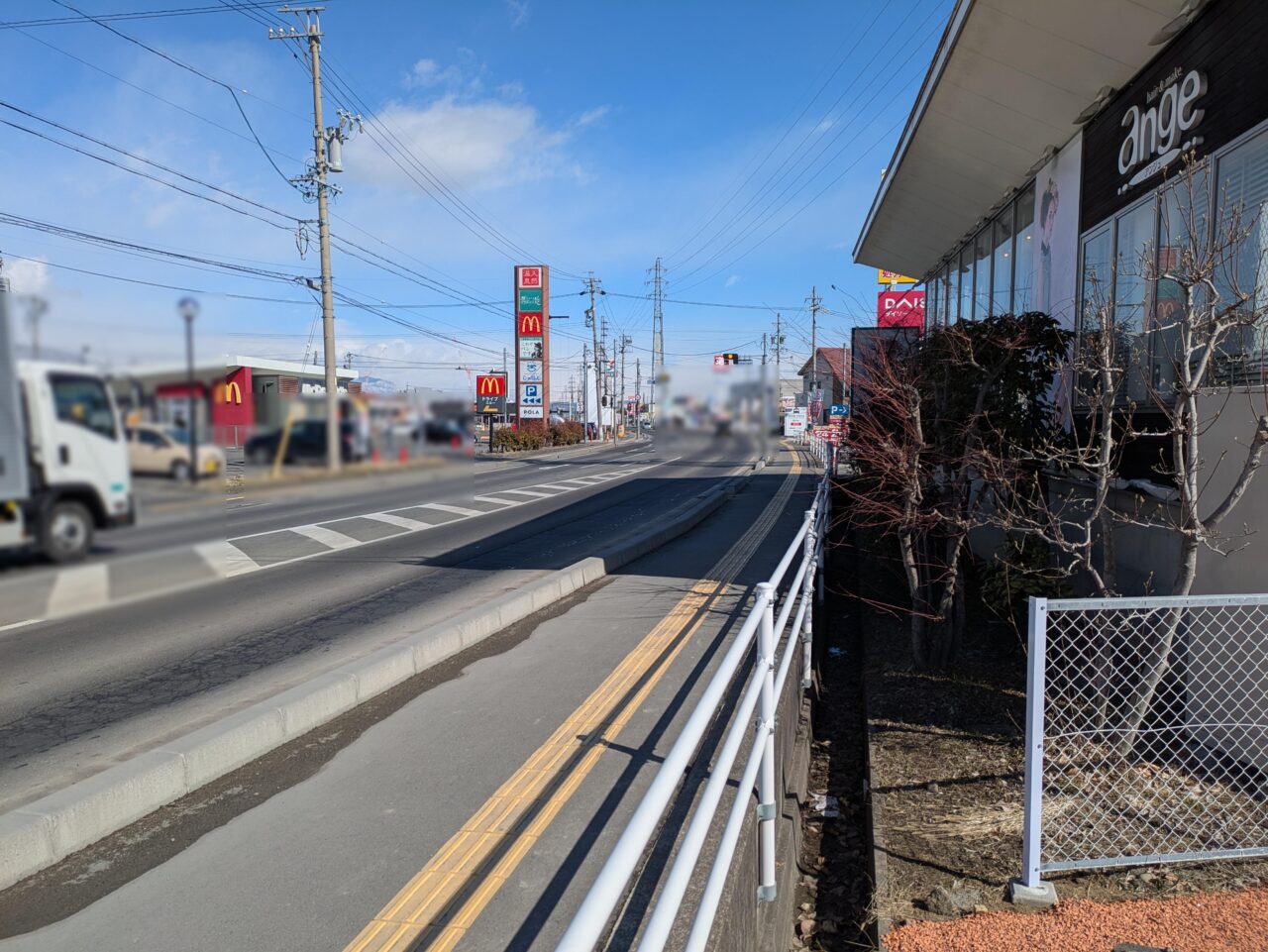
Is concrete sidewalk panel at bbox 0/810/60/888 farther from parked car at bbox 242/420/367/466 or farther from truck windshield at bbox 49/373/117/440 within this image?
truck windshield at bbox 49/373/117/440

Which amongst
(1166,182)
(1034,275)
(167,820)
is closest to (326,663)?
(167,820)

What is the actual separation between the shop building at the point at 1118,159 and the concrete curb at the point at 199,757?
541 cm

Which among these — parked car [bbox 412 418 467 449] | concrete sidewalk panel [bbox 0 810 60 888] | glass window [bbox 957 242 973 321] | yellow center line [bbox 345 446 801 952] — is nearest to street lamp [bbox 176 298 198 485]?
parked car [bbox 412 418 467 449]

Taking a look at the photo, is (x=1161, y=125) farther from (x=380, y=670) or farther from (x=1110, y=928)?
(x=380, y=670)

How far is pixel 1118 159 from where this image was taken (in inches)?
330

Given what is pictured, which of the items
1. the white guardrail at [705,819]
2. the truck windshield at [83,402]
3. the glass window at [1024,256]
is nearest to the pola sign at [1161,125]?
the glass window at [1024,256]

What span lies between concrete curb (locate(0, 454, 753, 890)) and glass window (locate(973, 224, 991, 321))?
10.5m

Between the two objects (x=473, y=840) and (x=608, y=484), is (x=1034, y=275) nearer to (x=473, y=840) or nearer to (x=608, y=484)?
(x=473, y=840)

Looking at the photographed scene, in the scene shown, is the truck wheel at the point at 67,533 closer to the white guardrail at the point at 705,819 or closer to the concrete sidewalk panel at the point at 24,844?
the white guardrail at the point at 705,819

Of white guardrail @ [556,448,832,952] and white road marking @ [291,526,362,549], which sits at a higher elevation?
white guardrail @ [556,448,832,952]

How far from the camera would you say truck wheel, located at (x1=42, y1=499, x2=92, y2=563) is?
40.4 inches

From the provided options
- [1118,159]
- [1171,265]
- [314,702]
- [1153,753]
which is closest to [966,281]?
[1118,159]

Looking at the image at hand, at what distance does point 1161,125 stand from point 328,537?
1313 centimetres

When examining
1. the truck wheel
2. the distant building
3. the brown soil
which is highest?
the distant building
